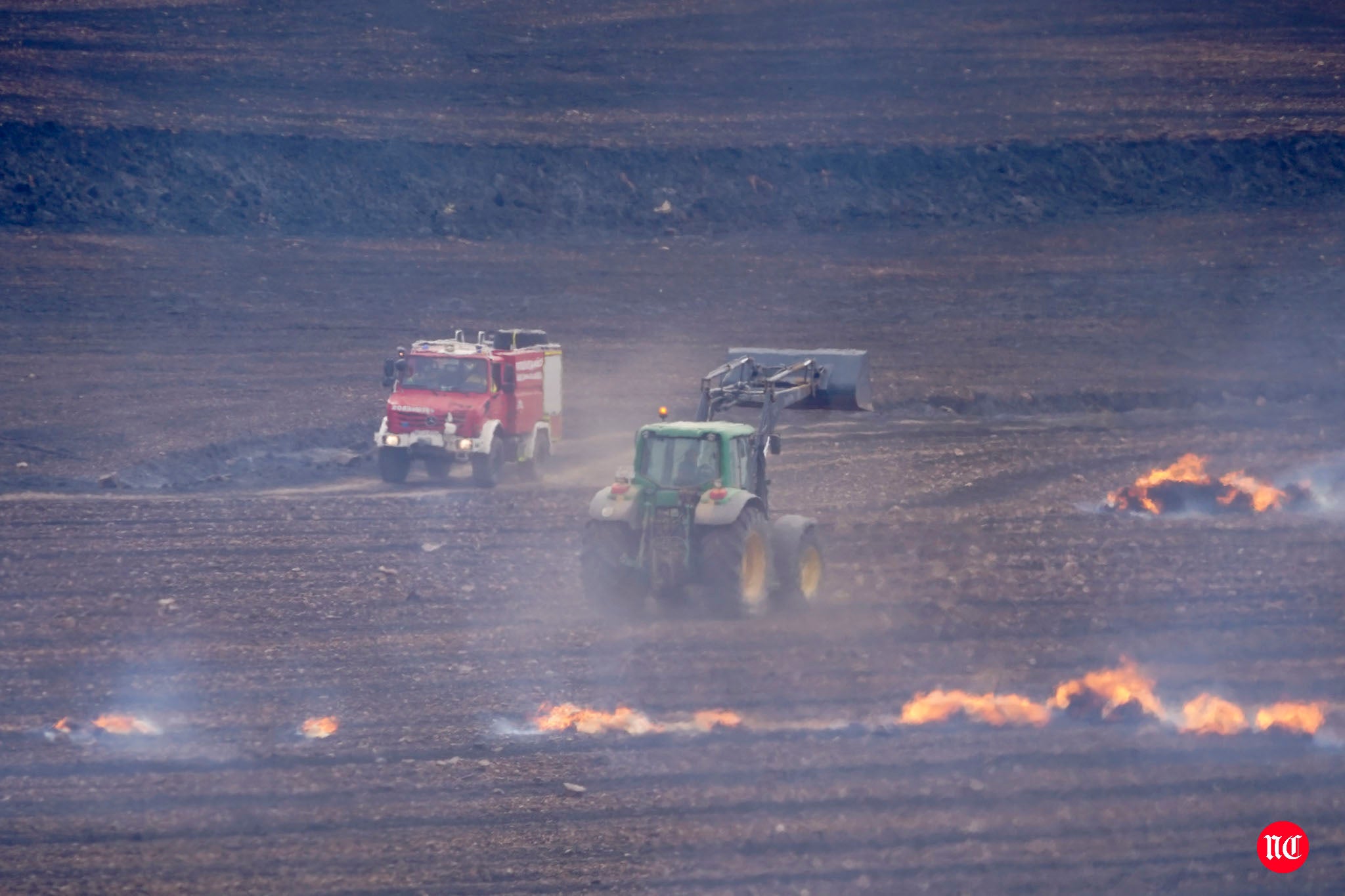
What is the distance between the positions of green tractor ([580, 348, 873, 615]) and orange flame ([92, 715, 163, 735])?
15.2ft

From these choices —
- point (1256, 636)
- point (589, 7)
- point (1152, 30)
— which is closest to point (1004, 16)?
point (1152, 30)

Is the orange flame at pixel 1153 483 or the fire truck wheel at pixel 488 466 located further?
the fire truck wheel at pixel 488 466

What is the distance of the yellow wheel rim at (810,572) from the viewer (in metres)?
16.0

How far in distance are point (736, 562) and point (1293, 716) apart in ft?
17.3

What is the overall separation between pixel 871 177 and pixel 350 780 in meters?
30.9

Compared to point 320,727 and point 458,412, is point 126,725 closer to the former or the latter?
point 320,727

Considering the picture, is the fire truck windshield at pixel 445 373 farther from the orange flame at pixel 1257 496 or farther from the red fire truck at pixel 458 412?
the orange flame at pixel 1257 496

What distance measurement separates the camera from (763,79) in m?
43.4

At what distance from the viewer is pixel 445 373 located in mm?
23219

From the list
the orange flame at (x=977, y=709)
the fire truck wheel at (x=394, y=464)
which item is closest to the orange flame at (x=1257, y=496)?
the orange flame at (x=977, y=709)

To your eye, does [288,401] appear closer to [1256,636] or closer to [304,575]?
[304,575]

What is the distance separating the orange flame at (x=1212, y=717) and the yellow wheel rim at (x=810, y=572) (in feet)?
14.8

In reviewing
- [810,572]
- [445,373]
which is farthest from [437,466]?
[810,572]

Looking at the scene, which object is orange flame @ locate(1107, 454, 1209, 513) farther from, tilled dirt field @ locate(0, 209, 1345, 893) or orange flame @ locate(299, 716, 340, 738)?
orange flame @ locate(299, 716, 340, 738)
